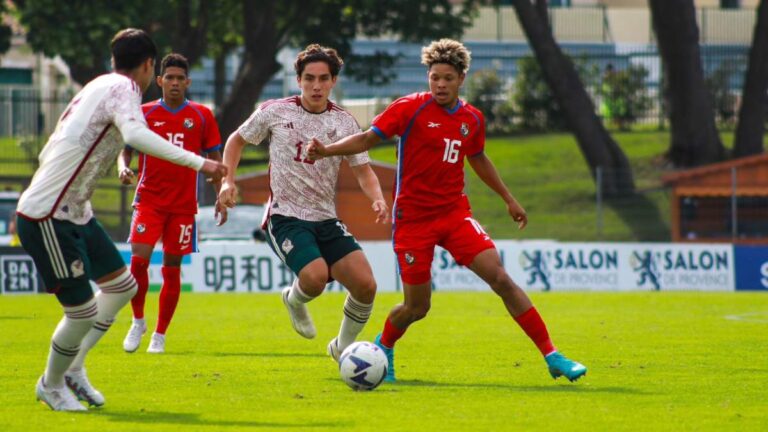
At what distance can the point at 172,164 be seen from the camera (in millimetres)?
12500

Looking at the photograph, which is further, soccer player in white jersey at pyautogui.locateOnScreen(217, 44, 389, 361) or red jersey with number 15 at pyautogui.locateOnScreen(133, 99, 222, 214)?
red jersey with number 15 at pyautogui.locateOnScreen(133, 99, 222, 214)

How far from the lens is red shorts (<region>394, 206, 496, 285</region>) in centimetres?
984

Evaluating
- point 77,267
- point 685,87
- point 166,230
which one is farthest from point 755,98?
point 77,267

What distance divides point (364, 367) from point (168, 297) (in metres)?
3.80

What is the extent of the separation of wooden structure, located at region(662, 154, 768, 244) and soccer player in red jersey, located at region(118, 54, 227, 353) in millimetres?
17346

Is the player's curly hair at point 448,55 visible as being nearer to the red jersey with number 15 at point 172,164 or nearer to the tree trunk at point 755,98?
the red jersey with number 15 at point 172,164

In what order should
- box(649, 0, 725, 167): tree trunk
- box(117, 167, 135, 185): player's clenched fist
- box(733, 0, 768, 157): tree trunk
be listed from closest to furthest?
1. box(117, 167, 135, 185): player's clenched fist
2. box(649, 0, 725, 167): tree trunk
3. box(733, 0, 768, 157): tree trunk

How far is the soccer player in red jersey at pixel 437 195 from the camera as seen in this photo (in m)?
9.75

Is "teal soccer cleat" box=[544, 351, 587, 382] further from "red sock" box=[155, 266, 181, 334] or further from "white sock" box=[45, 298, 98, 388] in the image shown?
"red sock" box=[155, 266, 181, 334]

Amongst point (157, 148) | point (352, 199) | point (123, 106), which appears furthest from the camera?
point (352, 199)

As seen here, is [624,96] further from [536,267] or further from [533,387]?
[533,387]

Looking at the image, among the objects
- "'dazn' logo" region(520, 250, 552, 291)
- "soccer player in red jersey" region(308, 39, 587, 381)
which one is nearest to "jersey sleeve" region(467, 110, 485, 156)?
"soccer player in red jersey" region(308, 39, 587, 381)

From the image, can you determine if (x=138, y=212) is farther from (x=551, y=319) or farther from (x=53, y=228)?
(x=551, y=319)

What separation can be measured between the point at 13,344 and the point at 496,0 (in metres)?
25.6
